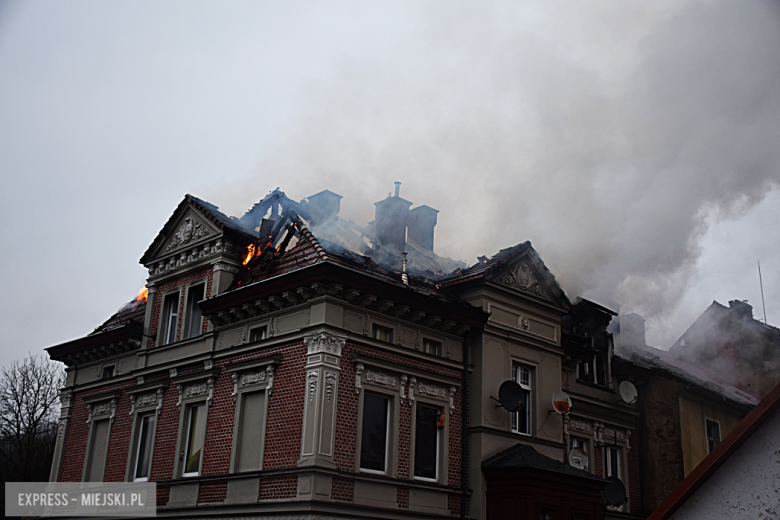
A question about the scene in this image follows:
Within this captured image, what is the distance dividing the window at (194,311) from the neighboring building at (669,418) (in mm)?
13930

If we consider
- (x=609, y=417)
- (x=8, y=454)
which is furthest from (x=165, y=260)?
(x=8, y=454)

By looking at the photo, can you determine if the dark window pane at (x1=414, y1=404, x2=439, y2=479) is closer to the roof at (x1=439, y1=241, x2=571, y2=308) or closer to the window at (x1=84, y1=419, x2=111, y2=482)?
the roof at (x1=439, y1=241, x2=571, y2=308)

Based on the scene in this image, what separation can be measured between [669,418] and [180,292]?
16376 mm

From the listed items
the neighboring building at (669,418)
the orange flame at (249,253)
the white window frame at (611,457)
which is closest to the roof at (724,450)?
the orange flame at (249,253)

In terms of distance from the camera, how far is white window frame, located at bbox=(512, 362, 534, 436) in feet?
61.1

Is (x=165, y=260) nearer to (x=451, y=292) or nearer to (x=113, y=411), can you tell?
(x=113, y=411)

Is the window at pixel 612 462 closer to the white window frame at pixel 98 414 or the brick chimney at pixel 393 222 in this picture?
the brick chimney at pixel 393 222

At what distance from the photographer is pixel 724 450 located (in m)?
7.46

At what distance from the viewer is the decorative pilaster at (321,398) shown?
47.3 ft

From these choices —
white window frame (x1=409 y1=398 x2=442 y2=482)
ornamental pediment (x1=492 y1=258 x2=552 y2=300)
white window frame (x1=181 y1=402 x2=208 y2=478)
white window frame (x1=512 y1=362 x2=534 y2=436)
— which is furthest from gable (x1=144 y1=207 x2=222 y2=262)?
white window frame (x1=512 y1=362 x2=534 y2=436)

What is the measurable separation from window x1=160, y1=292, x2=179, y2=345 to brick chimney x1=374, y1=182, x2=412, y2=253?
640 centimetres

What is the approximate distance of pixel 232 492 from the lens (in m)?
15.7

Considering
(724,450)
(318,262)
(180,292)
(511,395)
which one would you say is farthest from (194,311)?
(724,450)

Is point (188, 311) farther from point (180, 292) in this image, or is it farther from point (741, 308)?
point (741, 308)
